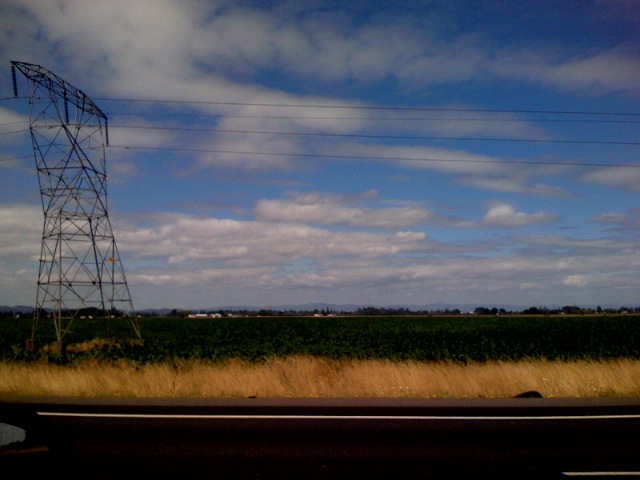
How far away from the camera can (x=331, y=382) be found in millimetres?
15219

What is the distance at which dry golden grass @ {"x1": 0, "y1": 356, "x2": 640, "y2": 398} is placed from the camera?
1402 cm

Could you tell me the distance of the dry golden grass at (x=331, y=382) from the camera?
46.0 ft
